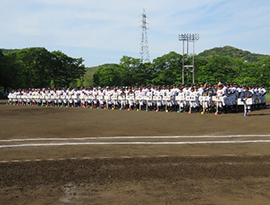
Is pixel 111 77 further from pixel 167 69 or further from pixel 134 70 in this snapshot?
pixel 167 69

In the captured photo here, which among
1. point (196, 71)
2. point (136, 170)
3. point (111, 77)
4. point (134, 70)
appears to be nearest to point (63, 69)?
point (111, 77)

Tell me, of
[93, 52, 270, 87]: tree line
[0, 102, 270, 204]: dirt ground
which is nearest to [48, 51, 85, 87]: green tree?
[93, 52, 270, 87]: tree line

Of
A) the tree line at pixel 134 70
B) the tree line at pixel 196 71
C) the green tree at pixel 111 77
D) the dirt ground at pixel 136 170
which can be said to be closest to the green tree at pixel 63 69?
the tree line at pixel 134 70

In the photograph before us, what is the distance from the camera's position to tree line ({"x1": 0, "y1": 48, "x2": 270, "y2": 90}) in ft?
269

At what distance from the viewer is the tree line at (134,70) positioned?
8206cm

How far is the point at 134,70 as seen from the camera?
9250cm

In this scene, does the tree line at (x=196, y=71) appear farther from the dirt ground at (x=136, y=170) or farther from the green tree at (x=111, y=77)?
the dirt ground at (x=136, y=170)

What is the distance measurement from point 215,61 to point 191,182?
8637 centimetres

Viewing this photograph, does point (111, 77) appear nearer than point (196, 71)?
No

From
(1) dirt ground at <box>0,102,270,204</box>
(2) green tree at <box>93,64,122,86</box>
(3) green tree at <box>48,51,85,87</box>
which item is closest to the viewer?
(1) dirt ground at <box>0,102,270,204</box>

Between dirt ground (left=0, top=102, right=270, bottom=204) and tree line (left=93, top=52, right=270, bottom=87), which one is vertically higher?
tree line (left=93, top=52, right=270, bottom=87)

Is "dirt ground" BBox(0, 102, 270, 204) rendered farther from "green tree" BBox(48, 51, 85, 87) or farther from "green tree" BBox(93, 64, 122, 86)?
"green tree" BBox(93, 64, 122, 86)

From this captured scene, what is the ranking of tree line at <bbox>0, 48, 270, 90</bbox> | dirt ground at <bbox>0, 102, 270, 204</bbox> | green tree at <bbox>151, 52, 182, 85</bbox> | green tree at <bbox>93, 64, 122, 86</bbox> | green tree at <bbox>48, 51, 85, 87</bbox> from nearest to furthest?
1. dirt ground at <bbox>0, 102, 270, 204</bbox>
2. tree line at <bbox>0, 48, 270, 90</bbox>
3. green tree at <bbox>48, 51, 85, 87</bbox>
4. green tree at <bbox>151, 52, 182, 85</bbox>
5. green tree at <bbox>93, 64, 122, 86</bbox>

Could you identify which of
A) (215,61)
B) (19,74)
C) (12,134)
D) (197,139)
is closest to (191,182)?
(197,139)
